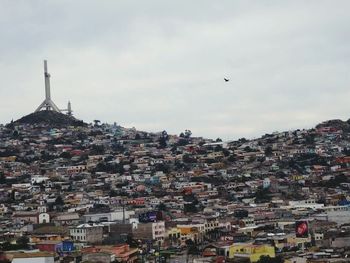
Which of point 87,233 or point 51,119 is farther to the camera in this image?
point 51,119

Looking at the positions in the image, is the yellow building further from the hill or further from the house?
the hill

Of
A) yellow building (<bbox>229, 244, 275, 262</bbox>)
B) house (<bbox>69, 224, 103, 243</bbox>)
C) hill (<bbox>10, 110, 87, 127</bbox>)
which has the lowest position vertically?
yellow building (<bbox>229, 244, 275, 262</bbox>)

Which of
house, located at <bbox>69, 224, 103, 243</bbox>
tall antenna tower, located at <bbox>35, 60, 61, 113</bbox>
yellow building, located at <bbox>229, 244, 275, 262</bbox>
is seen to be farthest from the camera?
tall antenna tower, located at <bbox>35, 60, 61, 113</bbox>

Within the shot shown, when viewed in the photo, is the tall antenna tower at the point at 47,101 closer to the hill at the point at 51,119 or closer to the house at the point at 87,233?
the hill at the point at 51,119

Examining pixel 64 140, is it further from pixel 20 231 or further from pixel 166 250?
pixel 166 250

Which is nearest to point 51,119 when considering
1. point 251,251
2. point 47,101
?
point 47,101

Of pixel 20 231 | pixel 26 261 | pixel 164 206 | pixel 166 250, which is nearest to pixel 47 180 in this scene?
pixel 164 206

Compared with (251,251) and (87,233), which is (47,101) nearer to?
(87,233)

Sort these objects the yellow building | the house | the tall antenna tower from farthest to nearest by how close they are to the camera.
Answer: the tall antenna tower → the house → the yellow building

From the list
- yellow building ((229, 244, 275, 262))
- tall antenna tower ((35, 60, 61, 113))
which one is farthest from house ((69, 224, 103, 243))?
tall antenna tower ((35, 60, 61, 113))

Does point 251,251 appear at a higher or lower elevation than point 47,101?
lower
